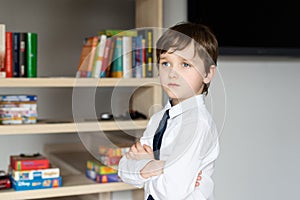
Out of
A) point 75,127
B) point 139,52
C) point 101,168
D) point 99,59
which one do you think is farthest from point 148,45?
point 101,168

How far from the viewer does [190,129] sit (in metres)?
1.24

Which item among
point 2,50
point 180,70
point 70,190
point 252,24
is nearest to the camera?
point 180,70

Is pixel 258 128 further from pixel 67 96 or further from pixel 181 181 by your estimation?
pixel 181 181

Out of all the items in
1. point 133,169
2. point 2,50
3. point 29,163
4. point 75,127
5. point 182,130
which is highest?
point 2,50

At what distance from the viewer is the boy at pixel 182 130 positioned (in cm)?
119

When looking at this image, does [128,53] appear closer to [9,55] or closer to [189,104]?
[9,55]

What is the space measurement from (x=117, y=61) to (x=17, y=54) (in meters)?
0.43

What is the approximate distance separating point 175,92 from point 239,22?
1.28 m

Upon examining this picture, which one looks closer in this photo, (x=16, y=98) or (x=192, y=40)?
(x=192, y=40)

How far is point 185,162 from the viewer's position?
123 centimetres

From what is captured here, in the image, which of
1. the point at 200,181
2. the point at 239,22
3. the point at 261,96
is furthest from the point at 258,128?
the point at 200,181

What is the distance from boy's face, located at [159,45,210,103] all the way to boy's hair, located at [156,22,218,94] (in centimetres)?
1

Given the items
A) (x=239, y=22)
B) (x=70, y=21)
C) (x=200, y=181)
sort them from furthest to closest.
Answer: (x=70, y=21) → (x=239, y=22) → (x=200, y=181)

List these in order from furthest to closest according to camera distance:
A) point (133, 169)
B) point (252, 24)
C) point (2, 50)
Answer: point (252, 24)
point (2, 50)
point (133, 169)
